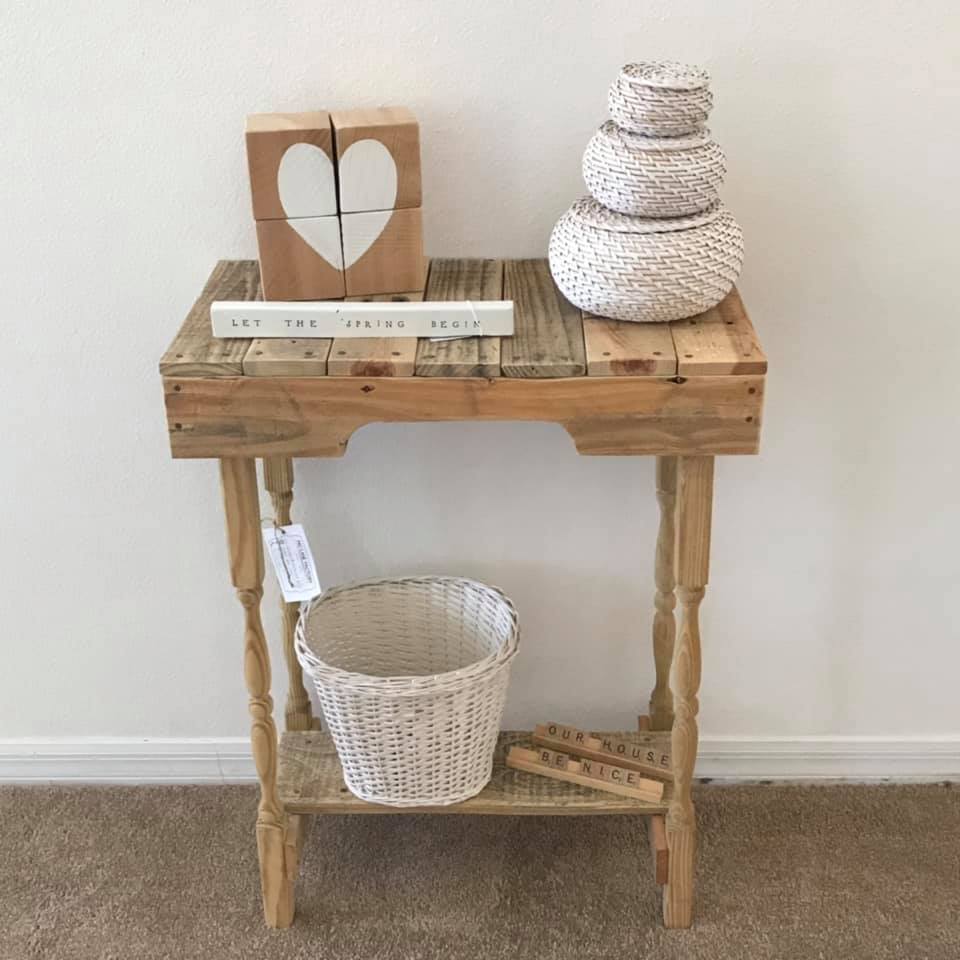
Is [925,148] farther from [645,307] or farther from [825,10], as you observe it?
[645,307]

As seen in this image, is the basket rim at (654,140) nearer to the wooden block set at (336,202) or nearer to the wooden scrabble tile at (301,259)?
the wooden block set at (336,202)

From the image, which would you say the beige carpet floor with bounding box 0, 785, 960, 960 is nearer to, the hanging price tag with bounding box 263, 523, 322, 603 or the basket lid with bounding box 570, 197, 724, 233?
the hanging price tag with bounding box 263, 523, 322, 603

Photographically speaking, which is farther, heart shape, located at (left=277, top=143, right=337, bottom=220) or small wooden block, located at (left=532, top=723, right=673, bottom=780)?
small wooden block, located at (left=532, top=723, right=673, bottom=780)

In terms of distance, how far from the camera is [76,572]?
176 centimetres

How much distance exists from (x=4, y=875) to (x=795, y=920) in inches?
43.8

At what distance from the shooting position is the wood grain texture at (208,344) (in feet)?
4.14

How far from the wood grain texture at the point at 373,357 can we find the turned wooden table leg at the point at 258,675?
182 millimetres

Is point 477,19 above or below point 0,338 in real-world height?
above

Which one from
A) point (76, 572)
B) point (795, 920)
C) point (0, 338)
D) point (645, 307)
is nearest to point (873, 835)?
point (795, 920)

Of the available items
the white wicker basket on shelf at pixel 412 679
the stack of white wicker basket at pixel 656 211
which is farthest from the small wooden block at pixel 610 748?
the stack of white wicker basket at pixel 656 211

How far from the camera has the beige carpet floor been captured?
63.4 inches

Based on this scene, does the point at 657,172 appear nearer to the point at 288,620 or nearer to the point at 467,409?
the point at 467,409

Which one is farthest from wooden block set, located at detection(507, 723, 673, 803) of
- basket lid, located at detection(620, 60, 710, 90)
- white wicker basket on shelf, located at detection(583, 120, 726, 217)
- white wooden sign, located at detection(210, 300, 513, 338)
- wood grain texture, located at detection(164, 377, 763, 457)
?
basket lid, located at detection(620, 60, 710, 90)

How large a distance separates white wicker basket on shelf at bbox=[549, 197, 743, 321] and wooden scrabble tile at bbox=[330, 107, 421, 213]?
19cm
